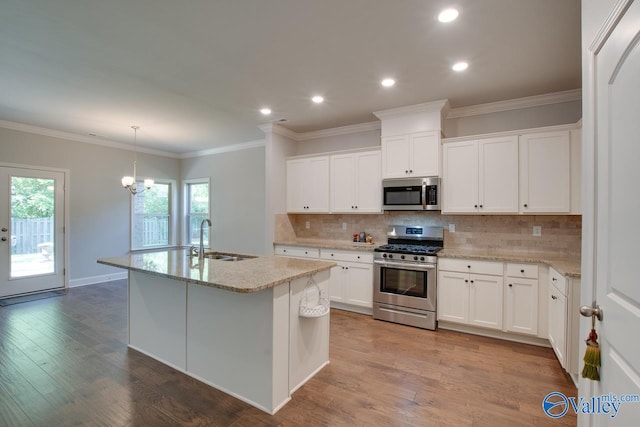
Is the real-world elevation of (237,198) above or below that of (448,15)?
below

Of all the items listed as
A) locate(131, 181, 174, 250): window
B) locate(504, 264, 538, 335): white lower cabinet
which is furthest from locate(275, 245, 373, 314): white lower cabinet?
locate(131, 181, 174, 250): window

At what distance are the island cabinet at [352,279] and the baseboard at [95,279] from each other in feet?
14.0

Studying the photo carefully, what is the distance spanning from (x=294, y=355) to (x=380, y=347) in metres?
1.14

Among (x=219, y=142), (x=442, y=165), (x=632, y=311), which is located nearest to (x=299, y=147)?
(x=219, y=142)

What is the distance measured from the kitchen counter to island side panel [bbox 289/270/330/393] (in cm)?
166

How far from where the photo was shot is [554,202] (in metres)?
3.10

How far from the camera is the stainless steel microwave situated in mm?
3619

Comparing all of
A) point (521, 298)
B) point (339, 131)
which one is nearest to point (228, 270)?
point (521, 298)

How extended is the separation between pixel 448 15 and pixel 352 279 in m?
3.02

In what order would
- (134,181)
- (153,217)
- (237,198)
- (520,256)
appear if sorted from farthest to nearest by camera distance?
(153,217) < (237,198) < (134,181) < (520,256)

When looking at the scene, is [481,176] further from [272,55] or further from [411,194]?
[272,55]

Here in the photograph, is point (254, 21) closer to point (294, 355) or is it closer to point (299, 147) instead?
point (294, 355)

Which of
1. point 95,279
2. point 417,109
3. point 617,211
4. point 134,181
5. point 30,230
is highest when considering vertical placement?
point 417,109

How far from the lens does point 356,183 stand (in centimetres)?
424
